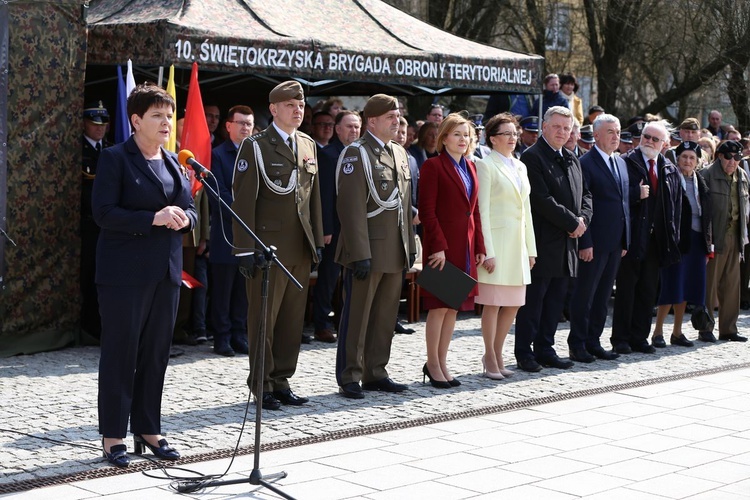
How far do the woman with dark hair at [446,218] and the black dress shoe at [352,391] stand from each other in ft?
2.42

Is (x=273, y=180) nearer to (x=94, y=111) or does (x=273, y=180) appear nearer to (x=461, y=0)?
(x=94, y=111)

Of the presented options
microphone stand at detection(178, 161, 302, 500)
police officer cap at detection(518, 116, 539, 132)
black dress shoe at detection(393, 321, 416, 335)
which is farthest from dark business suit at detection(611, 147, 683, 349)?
microphone stand at detection(178, 161, 302, 500)

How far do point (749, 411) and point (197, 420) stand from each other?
368 centimetres

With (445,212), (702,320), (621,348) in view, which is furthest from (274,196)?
(702,320)

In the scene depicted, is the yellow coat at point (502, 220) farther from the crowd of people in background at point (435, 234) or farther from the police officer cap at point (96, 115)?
the police officer cap at point (96, 115)

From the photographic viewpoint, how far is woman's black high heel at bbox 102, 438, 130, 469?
614 cm

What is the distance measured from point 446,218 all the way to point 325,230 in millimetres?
2036

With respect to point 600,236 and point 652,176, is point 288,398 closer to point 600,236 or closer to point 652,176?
point 600,236

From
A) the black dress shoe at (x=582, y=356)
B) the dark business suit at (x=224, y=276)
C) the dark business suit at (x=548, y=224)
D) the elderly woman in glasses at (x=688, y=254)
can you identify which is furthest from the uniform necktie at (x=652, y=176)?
the dark business suit at (x=224, y=276)

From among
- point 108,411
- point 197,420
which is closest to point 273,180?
point 197,420

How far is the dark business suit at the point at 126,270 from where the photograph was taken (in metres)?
6.18

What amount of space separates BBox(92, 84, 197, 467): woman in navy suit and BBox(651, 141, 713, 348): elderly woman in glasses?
6063mm

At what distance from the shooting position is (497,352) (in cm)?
920

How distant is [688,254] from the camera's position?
37.5ft
